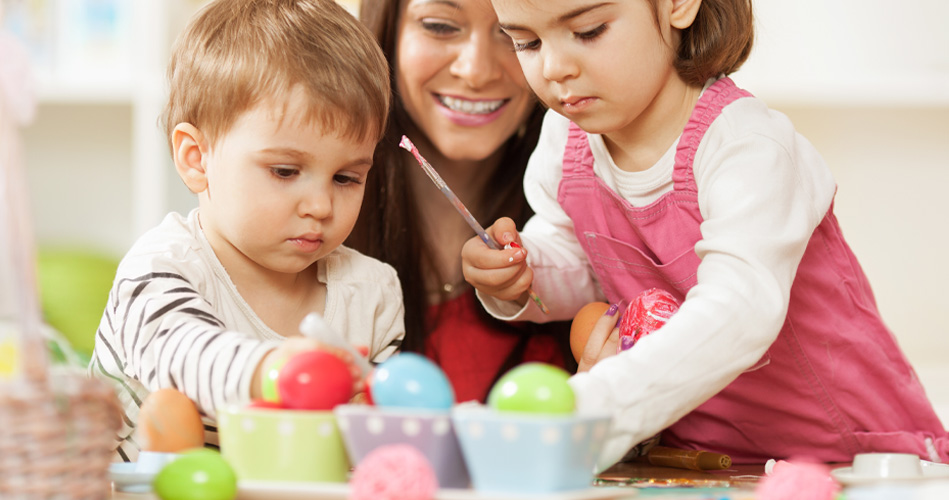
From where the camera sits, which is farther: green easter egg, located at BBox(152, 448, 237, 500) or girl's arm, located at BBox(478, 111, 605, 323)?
girl's arm, located at BBox(478, 111, 605, 323)

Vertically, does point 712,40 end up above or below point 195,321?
above

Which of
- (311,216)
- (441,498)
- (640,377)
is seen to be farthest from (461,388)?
(441,498)

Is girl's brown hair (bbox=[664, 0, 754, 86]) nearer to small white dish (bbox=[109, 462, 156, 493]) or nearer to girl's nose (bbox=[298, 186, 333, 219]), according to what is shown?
girl's nose (bbox=[298, 186, 333, 219])

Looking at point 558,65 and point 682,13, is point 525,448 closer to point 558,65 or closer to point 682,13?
point 558,65

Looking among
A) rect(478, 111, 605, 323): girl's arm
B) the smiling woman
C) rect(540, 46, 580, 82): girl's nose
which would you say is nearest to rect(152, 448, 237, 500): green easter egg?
rect(540, 46, 580, 82): girl's nose

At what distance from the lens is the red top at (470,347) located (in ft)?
5.13

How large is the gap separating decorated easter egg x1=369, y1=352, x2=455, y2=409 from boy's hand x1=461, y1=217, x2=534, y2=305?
529mm

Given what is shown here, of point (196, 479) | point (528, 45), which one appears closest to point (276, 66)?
point (528, 45)

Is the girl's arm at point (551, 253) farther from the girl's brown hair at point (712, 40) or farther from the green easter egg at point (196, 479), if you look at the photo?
the green easter egg at point (196, 479)

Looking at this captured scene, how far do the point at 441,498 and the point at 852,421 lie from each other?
0.78m

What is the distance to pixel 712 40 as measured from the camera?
103 centimetres

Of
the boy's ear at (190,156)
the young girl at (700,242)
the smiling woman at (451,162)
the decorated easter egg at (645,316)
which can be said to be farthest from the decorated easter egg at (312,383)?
the smiling woman at (451,162)

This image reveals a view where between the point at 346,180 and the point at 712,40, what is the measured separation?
416mm

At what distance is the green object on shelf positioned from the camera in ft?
7.53
